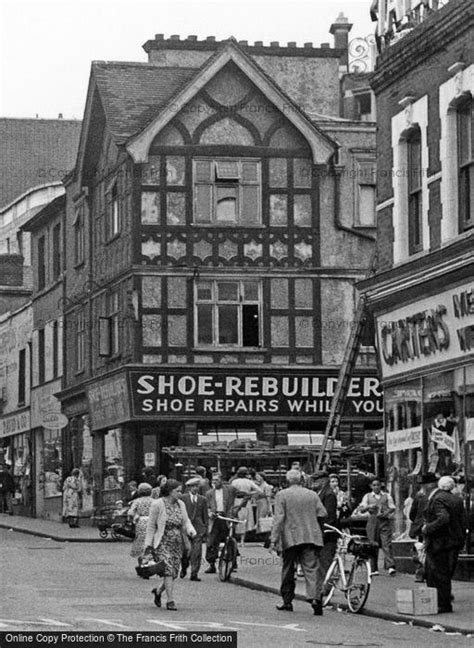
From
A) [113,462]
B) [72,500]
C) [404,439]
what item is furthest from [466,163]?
[72,500]

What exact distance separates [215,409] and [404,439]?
54.0 ft

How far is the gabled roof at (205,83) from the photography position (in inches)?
1731

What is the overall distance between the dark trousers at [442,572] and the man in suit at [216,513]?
786 cm

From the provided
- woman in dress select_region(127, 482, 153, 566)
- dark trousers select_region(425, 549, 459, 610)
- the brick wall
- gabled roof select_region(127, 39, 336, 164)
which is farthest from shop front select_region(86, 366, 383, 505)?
dark trousers select_region(425, 549, 459, 610)

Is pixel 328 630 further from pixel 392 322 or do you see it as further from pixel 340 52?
pixel 340 52

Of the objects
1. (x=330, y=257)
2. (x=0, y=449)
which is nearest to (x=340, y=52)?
(x=330, y=257)

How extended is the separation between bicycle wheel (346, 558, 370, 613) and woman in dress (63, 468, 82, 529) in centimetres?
2504

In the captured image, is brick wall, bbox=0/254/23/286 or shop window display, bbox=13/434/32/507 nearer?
shop window display, bbox=13/434/32/507

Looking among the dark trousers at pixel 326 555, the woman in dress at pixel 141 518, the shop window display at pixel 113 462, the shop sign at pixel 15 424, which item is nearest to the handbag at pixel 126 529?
the woman in dress at pixel 141 518

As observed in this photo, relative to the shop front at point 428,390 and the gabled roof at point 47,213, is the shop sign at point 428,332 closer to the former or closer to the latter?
the shop front at point 428,390

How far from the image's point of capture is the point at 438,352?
26.9m

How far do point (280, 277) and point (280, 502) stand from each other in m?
23.7

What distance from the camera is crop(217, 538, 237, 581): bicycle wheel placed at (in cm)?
2758

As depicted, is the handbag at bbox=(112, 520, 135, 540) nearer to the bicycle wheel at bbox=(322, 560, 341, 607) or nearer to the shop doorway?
the shop doorway
